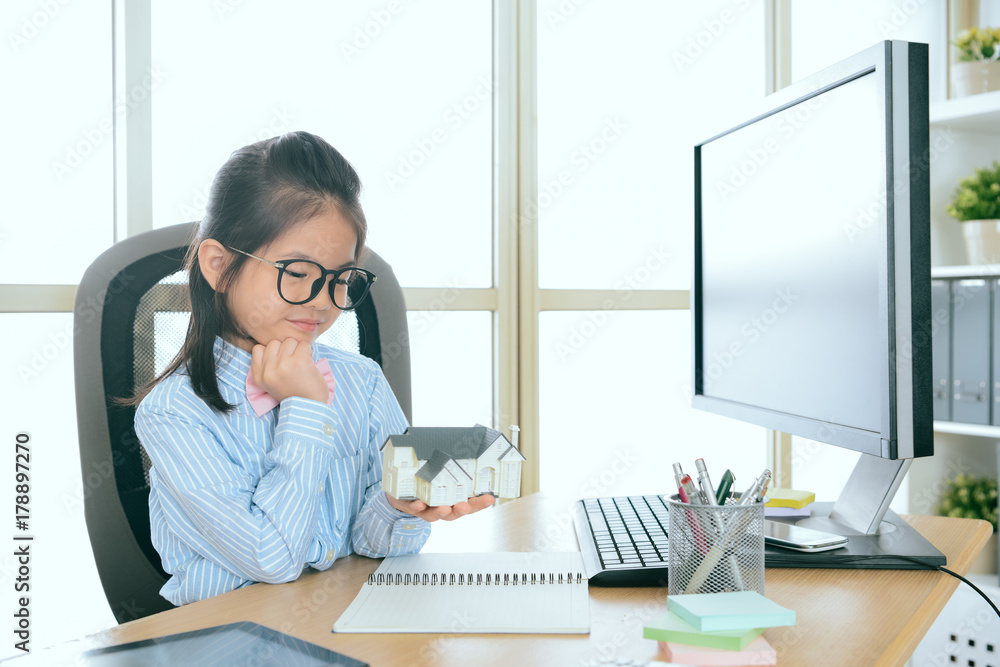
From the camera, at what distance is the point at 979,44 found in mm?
2109

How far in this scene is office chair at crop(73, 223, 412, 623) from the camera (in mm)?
937

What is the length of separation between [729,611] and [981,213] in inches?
75.0

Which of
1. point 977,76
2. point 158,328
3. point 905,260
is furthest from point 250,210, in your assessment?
point 977,76

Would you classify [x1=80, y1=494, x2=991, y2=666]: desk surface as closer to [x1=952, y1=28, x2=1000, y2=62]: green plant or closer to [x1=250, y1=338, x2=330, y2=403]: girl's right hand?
[x1=250, y1=338, x2=330, y2=403]: girl's right hand

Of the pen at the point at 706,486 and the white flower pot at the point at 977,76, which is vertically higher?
the white flower pot at the point at 977,76

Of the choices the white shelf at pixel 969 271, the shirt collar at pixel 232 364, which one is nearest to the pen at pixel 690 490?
the shirt collar at pixel 232 364

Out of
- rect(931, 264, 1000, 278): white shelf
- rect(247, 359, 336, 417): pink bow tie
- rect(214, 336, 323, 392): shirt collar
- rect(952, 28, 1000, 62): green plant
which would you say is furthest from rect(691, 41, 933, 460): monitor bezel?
rect(952, 28, 1000, 62): green plant

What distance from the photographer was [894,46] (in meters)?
0.74

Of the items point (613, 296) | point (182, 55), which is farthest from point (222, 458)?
point (613, 296)

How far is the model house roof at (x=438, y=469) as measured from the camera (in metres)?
0.72

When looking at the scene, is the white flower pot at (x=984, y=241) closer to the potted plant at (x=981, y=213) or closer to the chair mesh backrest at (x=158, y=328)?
the potted plant at (x=981, y=213)

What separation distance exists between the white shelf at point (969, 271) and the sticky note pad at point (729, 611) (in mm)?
1625

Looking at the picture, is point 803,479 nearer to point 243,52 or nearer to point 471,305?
point 471,305

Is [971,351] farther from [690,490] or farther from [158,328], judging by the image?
[158,328]
